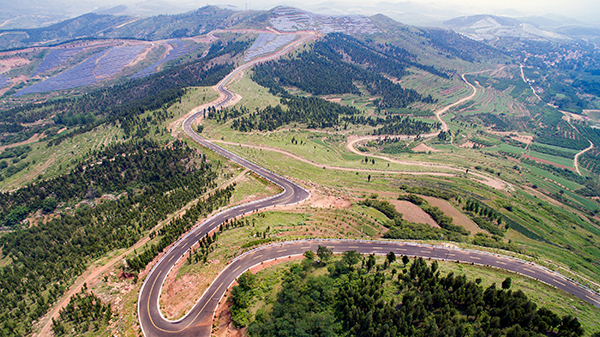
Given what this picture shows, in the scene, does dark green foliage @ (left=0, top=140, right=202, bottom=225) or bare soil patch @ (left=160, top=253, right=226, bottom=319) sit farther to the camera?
dark green foliage @ (left=0, top=140, right=202, bottom=225)

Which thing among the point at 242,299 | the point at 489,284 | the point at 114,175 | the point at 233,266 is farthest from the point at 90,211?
the point at 489,284

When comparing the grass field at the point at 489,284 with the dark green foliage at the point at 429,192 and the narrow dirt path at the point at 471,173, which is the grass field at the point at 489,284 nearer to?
the dark green foliage at the point at 429,192

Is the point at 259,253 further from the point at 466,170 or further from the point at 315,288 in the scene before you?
the point at 466,170

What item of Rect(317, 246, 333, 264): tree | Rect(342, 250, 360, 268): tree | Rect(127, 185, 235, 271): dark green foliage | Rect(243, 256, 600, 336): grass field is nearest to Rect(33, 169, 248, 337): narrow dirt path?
Rect(127, 185, 235, 271): dark green foliage

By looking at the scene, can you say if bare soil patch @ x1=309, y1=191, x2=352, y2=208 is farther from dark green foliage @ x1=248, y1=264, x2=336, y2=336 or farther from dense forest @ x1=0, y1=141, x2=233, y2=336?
dark green foliage @ x1=248, y1=264, x2=336, y2=336

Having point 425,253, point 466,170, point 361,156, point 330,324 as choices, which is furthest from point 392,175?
point 330,324

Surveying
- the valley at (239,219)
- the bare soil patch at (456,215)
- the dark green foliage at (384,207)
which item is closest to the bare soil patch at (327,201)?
the valley at (239,219)
